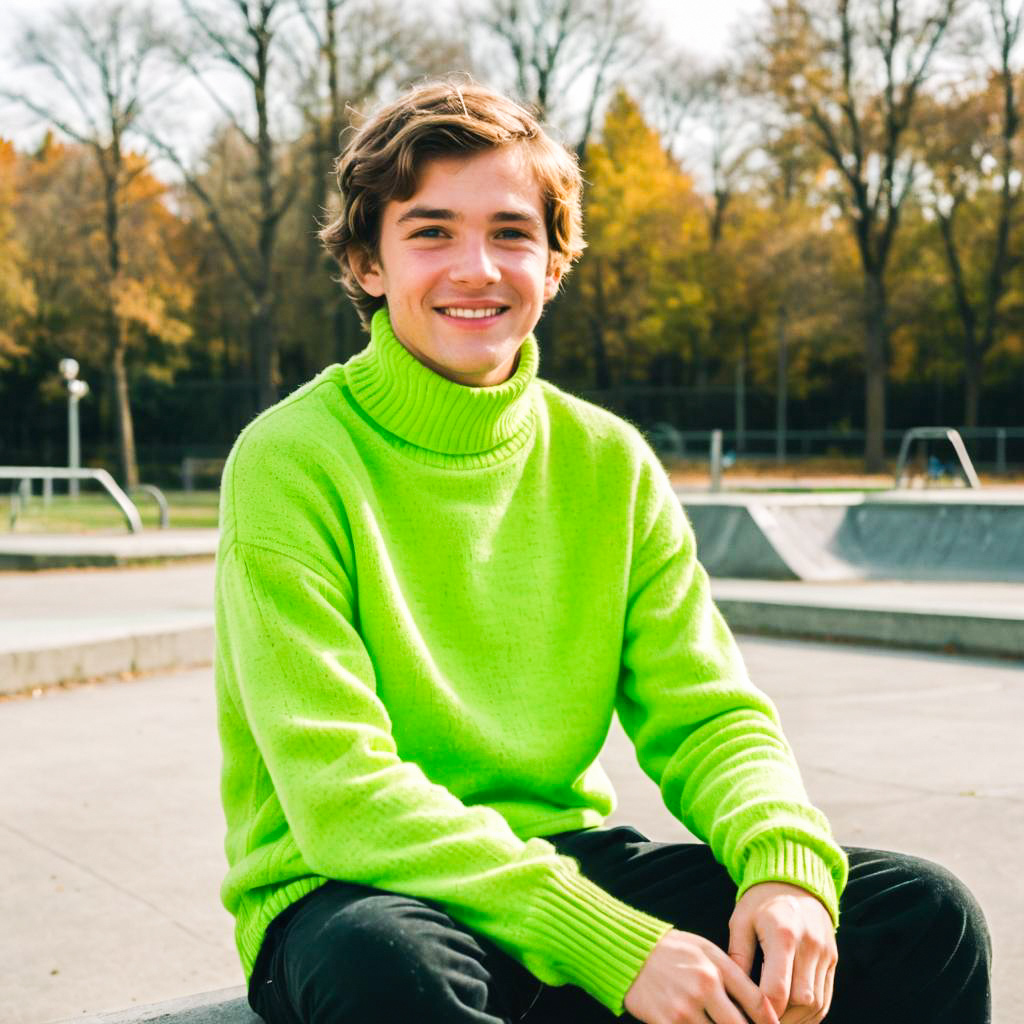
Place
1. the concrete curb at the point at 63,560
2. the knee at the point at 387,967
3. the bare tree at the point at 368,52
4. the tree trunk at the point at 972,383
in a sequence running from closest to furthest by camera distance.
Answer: the knee at the point at 387,967 → the concrete curb at the point at 63,560 → the bare tree at the point at 368,52 → the tree trunk at the point at 972,383

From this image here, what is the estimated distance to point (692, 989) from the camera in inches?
64.6

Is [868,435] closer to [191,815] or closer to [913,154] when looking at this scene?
[913,154]

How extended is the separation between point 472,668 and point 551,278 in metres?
0.74

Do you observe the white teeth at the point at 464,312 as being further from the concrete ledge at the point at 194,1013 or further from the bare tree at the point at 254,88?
the bare tree at the point at 254,88

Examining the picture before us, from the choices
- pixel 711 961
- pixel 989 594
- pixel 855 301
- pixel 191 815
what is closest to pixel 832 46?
pixel 855 301

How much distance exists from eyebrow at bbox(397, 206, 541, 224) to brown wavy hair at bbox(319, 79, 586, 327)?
0.03 meters

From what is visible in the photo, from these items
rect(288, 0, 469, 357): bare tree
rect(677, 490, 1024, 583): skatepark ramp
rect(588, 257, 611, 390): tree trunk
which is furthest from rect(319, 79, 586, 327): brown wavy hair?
rect(588, 257, 611, 390): tree trunk

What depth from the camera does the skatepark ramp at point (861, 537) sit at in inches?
446

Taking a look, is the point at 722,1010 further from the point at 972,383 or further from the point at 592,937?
the point at 972,383

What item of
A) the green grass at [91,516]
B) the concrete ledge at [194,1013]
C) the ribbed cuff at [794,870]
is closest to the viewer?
the ribbed cuff at [794,870]

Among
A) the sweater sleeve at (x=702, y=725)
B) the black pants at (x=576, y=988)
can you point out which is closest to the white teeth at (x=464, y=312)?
the sweater sleeve at (x=702, y=725)

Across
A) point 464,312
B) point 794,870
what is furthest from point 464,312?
point 794,870

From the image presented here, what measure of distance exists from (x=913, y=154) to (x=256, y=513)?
34.3 metres

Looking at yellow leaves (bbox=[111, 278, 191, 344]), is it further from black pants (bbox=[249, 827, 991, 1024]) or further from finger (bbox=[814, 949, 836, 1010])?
finger (bbox=[814, 949, 836, 1010])
